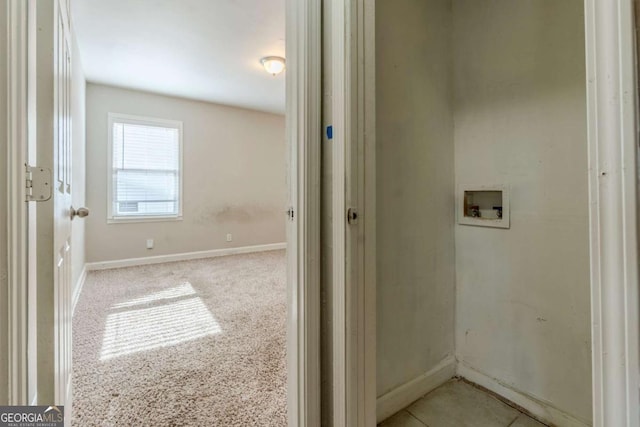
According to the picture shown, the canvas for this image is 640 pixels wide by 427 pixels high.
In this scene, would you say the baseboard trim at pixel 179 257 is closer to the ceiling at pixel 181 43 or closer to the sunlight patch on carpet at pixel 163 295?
the sunlight patch on carpet at pixel 163 295

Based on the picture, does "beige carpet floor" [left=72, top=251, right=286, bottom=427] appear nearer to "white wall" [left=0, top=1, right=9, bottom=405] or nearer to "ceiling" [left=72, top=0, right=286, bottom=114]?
"white wall" [left=0, top=1, right=9, bottom=405]

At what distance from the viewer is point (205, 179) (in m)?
5.02

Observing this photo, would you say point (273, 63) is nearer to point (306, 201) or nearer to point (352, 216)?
point (306, 201)

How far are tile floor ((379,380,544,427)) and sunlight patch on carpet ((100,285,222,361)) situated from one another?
153 centimetres

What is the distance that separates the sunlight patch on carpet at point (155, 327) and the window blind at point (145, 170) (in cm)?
226

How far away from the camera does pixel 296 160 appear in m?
1.14

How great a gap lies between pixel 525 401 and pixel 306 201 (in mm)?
1477

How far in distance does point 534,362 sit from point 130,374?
7.22 ft

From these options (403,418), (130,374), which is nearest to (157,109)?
(130,374)

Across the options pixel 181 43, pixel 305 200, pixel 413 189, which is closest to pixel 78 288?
pixel 181 43

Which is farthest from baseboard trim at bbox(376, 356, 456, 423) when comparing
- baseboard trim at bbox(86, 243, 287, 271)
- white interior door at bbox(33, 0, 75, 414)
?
baseboard trim at bbox(86, 243, 287, 271)

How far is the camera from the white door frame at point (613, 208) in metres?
0.54

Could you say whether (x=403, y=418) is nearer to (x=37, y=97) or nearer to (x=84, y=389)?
(x=84, y=389)

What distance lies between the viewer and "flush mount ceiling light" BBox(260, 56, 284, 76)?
133 inches
